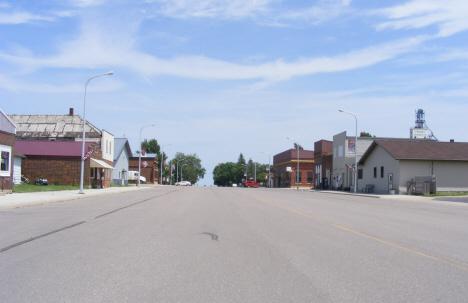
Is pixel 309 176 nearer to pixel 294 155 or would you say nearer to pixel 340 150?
pixel 294 155

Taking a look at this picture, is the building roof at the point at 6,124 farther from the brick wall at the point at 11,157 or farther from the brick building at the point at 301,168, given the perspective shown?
the brick building at the point at 301,168

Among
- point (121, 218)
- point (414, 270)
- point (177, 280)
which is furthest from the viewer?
point (121, 218)

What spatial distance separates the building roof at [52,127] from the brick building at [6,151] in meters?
26.2

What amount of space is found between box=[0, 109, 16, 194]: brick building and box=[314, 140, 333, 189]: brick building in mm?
49748

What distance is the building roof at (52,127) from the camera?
5842 cm

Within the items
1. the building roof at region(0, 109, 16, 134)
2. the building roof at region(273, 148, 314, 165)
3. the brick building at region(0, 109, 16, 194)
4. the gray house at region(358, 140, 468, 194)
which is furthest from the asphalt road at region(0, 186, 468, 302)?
the building roof at region(273, 148, 314, 165)

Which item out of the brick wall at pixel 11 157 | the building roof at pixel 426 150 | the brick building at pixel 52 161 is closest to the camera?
the brick wall at pixel 11 157

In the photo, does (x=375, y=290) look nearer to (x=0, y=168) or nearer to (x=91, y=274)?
(x=91, y=274)

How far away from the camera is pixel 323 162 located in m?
72.8

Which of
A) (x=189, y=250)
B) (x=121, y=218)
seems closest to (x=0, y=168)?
(x=121, y=218)

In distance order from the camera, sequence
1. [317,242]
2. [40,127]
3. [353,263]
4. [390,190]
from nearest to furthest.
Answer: [353,263] → [317,242] → [390,190] → [40,127]

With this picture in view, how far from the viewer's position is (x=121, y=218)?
1583 centimetres

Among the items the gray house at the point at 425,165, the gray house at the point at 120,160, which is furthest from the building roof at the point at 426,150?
the gray house at the point at 120,160

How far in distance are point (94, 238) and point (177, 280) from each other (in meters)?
4.85
